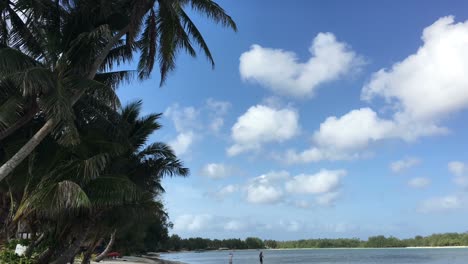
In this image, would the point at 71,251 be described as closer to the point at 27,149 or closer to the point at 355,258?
the point at 27,149

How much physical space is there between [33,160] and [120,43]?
4.90 m

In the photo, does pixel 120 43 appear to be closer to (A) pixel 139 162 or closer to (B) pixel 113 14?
(B) pixel 113 14

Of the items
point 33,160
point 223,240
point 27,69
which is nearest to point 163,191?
point 33,160

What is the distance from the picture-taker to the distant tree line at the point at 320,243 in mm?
124062

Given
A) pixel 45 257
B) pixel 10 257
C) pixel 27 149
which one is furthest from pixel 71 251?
pixel 27 149

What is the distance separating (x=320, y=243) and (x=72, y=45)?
596 ft

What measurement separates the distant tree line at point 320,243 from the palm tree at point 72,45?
98040 mm

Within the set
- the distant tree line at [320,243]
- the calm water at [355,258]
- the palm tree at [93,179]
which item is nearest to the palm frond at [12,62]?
the palm tree at [93,179]

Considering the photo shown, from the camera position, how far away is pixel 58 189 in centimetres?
1124

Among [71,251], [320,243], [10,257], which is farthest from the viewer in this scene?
[320,243]

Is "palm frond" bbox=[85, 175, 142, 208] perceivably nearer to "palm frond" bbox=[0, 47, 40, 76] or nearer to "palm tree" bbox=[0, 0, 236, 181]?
"palm tree" bbox=[0, 0, 236, 181]

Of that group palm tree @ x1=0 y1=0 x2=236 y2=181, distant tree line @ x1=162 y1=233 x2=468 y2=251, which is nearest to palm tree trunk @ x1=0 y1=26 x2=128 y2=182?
palm tree @ x1=0 y1=0 x2=236 y2=181

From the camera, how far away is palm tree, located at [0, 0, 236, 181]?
11000mm

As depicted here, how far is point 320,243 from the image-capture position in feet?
602
